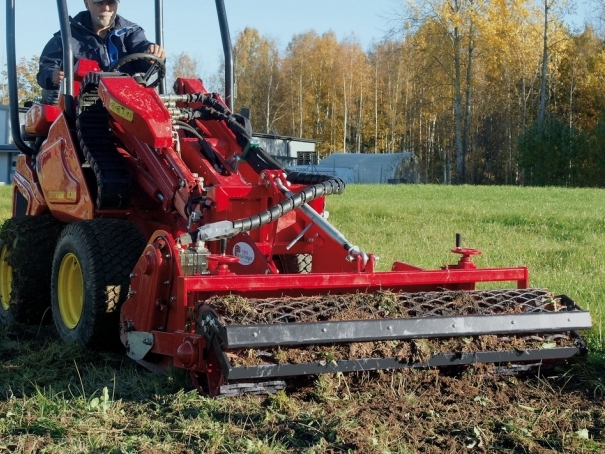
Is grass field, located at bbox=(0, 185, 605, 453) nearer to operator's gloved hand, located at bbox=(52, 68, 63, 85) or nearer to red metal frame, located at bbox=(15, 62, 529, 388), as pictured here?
red metal frame, located at bbox=(15, 62, 529, 388)

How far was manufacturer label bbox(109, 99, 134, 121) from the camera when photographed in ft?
17.2

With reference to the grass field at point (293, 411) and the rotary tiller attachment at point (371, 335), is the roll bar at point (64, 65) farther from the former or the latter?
the rotary tiller attachment at point (371, 335)

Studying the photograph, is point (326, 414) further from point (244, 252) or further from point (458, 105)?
point (458, 105)

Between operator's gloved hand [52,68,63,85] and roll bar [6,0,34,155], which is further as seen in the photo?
roll bar [6,0,34,155]

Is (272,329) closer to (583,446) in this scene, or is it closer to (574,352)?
(583,446)

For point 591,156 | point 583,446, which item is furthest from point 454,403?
point 591,156

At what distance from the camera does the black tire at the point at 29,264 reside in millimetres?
6117

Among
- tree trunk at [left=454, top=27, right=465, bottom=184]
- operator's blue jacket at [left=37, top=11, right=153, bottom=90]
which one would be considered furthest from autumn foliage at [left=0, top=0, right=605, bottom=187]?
operator's blue jacket at [left=37, top=11, right=153, bottom=90]

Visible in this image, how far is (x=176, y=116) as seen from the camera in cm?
590

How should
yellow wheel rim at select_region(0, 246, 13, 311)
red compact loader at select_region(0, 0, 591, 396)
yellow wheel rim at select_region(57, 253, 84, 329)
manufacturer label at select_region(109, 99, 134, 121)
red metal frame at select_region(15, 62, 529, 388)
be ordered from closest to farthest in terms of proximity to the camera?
red compact loader at select_region(0, 0, 591, 396)
red metal frame at select_region(15, 62, 529, 388)
manufacturer label at select_region(109, 99, 134, 121)
yellow wheel rim at select_region(57, 253, 84, 329)
yellow wheel rim at select_region(0, 246, 13, 311)

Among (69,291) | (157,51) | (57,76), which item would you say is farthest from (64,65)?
(69,291)

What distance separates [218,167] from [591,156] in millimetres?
40153

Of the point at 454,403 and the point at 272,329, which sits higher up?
the point at 272,329

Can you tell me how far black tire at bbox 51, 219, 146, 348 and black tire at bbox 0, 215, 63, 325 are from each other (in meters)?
0.73
